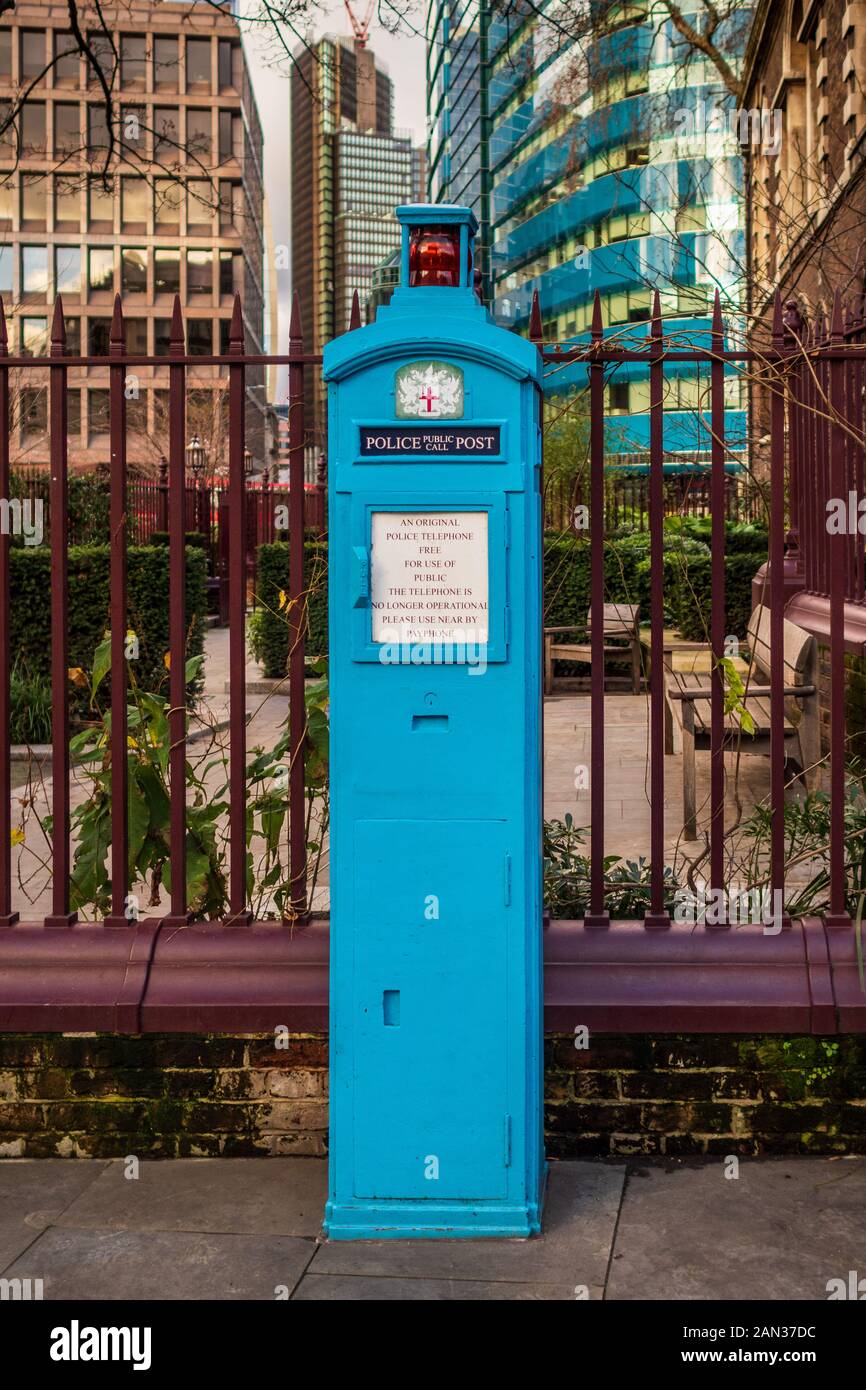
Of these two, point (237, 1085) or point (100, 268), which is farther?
point (100, 268)

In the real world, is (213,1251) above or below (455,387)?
below

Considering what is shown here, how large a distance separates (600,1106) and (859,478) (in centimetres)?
326

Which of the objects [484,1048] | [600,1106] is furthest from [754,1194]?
[484,1048]

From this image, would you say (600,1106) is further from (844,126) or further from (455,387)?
(844,126)

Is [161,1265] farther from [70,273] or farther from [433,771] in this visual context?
[70,273]

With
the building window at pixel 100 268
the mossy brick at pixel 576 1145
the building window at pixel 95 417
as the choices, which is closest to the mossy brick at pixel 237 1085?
the mossy brick at pixel 576 1145

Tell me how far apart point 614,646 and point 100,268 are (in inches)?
3445

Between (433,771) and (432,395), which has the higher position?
(432,395)

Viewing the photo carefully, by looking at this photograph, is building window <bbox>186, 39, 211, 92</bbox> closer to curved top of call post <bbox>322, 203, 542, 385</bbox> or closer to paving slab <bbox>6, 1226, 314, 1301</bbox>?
curved top of call post <bbox>322, 203, 542, 385</bbox>

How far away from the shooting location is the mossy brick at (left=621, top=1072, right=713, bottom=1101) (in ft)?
13.3

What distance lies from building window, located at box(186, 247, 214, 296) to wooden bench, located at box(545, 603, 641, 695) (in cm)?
8320

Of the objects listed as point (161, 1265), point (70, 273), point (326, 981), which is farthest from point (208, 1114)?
point (70, 273)

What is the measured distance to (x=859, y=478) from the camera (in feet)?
20.3

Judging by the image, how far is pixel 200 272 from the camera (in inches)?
3706
